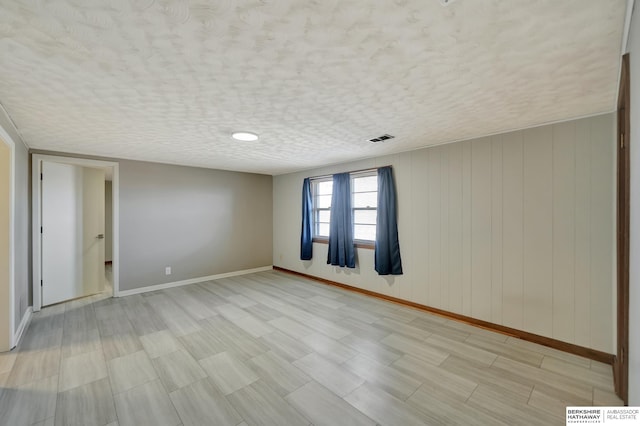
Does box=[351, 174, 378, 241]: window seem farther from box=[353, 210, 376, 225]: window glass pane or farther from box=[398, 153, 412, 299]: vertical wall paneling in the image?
box=[398, 153, 412, 299]: vertical wall paneling

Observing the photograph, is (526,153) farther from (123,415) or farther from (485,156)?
(123,415)

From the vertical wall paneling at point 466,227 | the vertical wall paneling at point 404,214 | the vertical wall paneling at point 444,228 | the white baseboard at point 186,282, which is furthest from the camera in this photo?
the white baseboard at point 186,282

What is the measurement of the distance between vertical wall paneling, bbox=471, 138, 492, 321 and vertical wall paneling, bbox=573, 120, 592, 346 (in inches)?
27.5

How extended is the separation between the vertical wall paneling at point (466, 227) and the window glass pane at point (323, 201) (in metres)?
2.48

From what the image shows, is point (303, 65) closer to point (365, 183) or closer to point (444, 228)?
point (444, 228)

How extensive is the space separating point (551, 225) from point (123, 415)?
3816mm

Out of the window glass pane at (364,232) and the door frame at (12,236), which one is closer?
the door frame at (12,236)

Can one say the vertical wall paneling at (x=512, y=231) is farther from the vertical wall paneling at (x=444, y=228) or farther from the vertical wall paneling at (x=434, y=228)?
the vertical wall paneling at (x=434, y=228)

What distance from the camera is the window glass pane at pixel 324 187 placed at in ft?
16.5

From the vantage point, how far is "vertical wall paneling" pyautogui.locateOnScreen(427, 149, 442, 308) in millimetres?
3348

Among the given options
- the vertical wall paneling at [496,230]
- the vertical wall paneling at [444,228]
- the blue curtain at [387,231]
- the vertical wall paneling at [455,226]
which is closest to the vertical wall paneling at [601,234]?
the vertical wall paneling at [496,230]

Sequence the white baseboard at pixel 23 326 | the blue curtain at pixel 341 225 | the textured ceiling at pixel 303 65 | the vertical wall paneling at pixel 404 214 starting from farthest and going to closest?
the blue curtain at pixel 341 225, the vertical wall paneling at pixel 404 214, the white baseboard at pixel 23 326, the textured ceiling at pixel 303 65

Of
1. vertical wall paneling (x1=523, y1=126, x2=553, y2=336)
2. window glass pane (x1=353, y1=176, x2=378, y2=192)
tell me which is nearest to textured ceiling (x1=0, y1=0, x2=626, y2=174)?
vertical wall paneling (x1=523, y1=126, x2=553, y2=336)

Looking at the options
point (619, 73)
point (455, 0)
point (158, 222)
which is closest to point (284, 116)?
point (455, 0)
